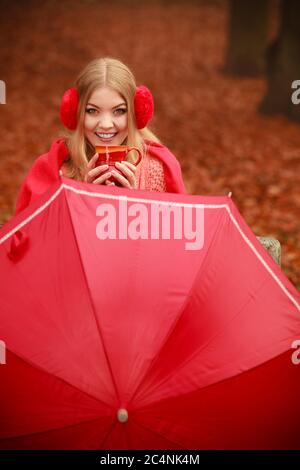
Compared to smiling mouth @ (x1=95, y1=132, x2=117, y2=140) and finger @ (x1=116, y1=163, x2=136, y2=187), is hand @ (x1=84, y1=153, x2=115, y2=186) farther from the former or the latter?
smiling mouth @ (x1=95, y1=132, x2=117, y2=140)

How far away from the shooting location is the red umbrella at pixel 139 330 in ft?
6.36

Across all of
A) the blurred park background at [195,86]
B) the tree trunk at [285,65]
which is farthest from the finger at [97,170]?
the tree trunk at [285,65]

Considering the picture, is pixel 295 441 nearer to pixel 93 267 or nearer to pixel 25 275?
pixel 93 267

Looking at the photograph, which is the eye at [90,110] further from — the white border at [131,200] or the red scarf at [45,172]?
the white border at [131,200]

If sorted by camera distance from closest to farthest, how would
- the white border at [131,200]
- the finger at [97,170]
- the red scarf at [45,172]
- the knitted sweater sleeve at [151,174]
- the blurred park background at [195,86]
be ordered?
the white border at [131,200]
the finger at [97,170]
the red scarf at [45,172]
the knitted sweater sleeve at [151,174]
the blurred park background at [195,86]

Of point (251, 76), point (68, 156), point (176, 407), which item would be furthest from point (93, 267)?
point (251, 76)

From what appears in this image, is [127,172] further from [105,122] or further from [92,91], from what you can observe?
[92,91]

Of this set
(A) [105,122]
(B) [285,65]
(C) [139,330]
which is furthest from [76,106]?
(B) [285,65]

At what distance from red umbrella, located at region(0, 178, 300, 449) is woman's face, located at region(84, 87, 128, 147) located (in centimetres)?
75

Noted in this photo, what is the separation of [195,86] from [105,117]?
33.6 ft

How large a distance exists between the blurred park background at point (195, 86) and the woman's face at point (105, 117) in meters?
2.41

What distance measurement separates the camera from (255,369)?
2.12 metres

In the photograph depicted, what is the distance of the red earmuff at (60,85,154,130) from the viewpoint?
10.2 ft

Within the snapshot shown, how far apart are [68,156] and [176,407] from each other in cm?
177
